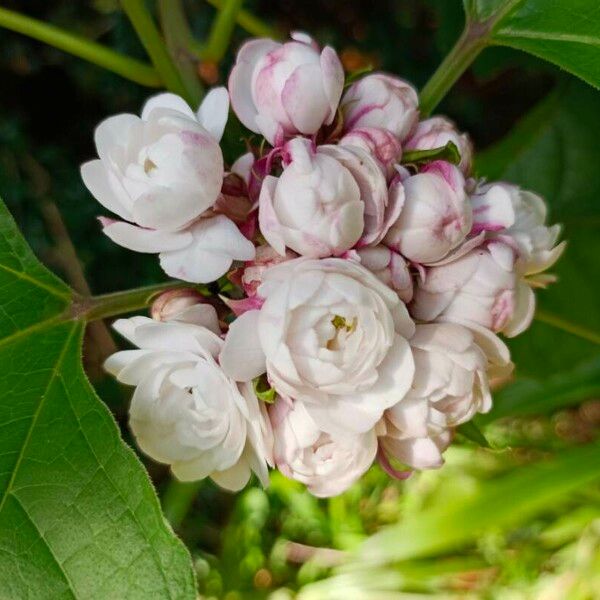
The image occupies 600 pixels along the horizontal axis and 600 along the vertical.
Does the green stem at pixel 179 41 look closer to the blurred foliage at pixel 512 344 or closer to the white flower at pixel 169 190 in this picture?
the blurred foliage at pixel 512 344

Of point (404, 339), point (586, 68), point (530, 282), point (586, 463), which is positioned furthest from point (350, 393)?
point (586, 463)

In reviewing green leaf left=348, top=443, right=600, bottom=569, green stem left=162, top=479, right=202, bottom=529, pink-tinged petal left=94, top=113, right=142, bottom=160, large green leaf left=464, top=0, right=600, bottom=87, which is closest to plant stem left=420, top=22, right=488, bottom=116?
large green leaf left=464, top=0, right=600, bottom=87

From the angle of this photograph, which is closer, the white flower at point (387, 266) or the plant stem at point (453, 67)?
the white flower at point (387, 266)

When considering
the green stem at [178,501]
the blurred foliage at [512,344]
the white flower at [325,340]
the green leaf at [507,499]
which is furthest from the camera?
the green stem at [178,501]

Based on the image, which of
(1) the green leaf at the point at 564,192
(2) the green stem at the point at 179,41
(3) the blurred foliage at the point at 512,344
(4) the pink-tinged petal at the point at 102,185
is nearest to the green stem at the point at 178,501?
(3) the blurred foliage at the point at 512,344

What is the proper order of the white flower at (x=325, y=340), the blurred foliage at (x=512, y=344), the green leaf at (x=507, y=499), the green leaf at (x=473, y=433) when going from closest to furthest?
the white flower at (x=325, y=340) < the green leaf at (x=473, y=433) < the blurred foliage at (x=512, y=344) < the green leaf at (x=507, y=499)

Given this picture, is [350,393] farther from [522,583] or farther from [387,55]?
[522,583]
